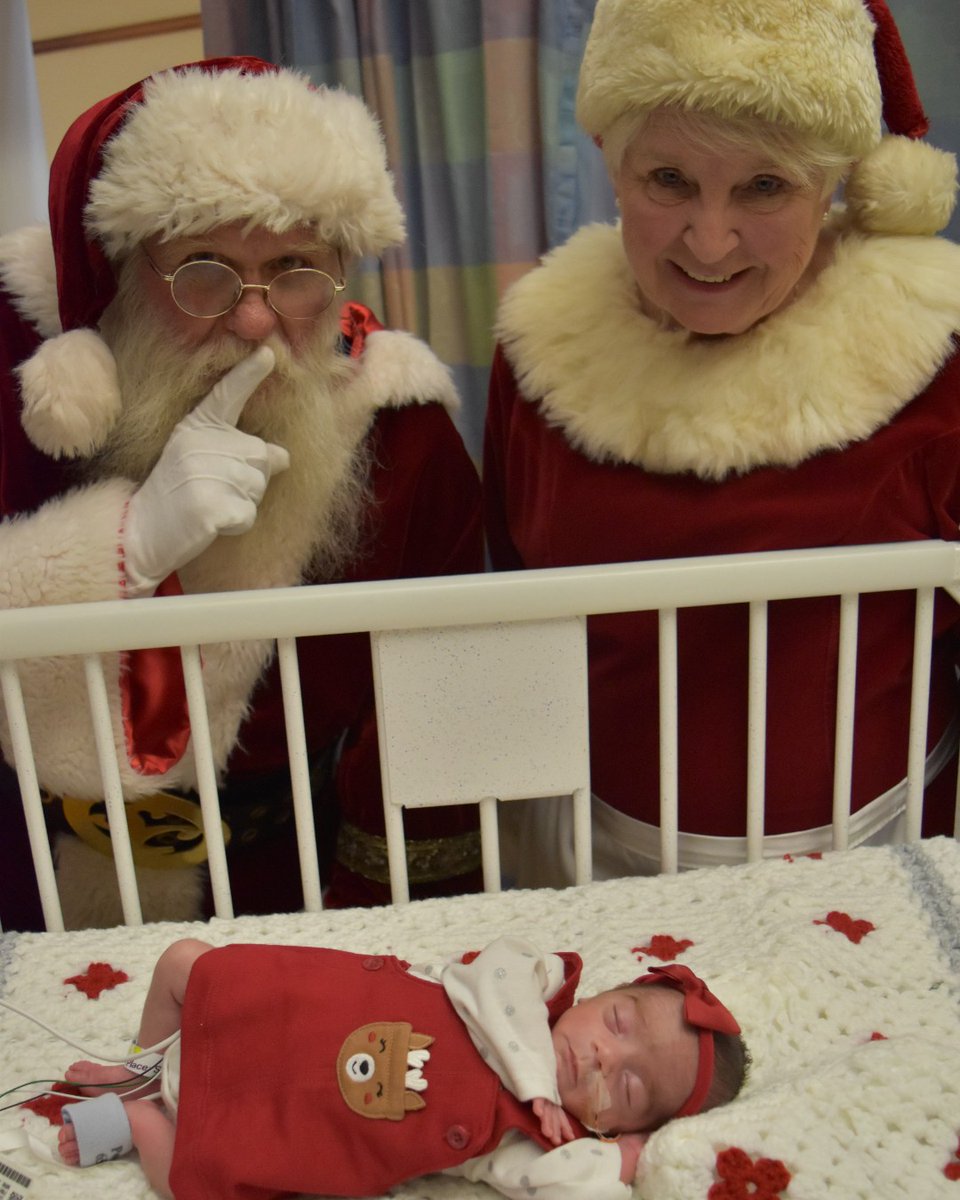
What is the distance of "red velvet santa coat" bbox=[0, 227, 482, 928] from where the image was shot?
1097mm

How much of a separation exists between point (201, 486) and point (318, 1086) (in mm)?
529

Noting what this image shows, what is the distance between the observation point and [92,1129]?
2.75 feet

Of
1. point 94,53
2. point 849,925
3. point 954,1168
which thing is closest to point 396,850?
point 849,925

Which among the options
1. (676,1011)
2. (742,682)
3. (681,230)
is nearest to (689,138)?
(681,230)

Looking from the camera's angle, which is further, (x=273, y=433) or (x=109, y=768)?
(x=273, y=433)

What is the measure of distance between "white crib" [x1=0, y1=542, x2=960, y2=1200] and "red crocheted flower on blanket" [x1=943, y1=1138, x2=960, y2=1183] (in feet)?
0.28

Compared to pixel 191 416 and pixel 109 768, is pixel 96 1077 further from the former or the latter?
pixel 191 416

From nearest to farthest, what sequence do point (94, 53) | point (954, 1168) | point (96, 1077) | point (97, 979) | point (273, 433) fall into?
point (954, 1168) → point (96, 1077) → point (97, 979) → point (273, 433) → point (94, 53)

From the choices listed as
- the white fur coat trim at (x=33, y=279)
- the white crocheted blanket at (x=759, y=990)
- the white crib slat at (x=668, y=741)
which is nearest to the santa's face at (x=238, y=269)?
the white fur coat trim at (x=33, y=279)

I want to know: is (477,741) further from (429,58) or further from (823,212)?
(429,58)

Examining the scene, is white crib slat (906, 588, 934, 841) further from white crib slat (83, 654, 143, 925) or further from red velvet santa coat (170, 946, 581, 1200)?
white crib slat (83, 654, 143, 925)

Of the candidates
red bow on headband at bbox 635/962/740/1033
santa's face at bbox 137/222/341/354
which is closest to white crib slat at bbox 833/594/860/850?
red bow on headband at bbox 635/962/740/1033

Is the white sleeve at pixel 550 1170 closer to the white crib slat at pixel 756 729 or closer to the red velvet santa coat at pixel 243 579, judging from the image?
the white crib slat at pixel 756 729

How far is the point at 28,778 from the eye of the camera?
1.01 m
